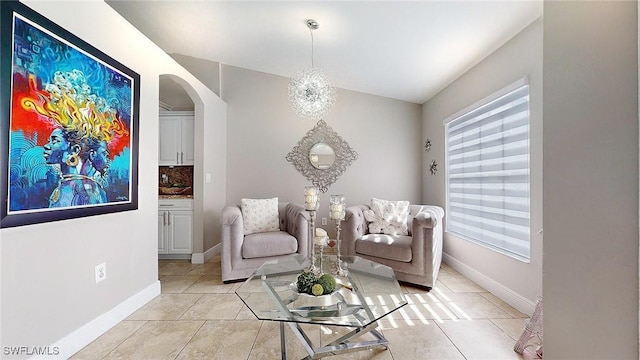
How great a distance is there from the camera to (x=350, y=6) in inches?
94.1

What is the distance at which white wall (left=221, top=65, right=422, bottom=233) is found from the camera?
4.31 metres

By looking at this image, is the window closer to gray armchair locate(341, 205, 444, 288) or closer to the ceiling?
gray armchair locate(341, 205, 444, 288)

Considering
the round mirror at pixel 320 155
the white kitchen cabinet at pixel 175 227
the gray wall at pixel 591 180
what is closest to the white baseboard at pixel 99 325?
the white kitchen cabinet at pixel 175 227

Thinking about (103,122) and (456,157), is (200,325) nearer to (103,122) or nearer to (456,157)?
(103,122)

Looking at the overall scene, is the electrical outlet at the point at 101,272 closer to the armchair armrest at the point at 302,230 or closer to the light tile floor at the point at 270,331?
the light tile floor at the point at 270,331

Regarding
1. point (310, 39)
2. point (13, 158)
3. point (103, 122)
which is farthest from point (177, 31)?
point (13, 158)

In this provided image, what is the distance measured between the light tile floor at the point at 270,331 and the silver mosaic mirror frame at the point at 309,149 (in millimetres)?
2177

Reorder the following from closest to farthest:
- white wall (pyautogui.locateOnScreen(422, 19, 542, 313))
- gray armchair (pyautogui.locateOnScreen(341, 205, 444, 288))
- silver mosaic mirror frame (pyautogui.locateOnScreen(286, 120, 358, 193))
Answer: white wall (pyautogui.locateOnScreen(422, 19, 542, 313))
gray armchair (pyautogui.locateOnScreen(341, 205, 444, 288))
silver mosaic mirror frame (pyautogui.locateOnScreen(286, 120, 358, 193))

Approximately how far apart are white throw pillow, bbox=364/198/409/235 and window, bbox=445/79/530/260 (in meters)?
0.69

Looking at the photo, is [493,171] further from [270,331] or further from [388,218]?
[270,331]

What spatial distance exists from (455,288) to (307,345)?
75.6 inches

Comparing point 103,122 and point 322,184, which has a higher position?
point 103,122

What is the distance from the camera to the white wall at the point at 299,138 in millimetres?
4312

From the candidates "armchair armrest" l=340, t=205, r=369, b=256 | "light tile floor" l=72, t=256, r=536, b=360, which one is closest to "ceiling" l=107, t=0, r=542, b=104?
"armchair armrest" l=340, t=205, r=369, b=256
